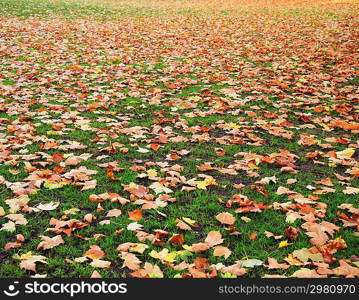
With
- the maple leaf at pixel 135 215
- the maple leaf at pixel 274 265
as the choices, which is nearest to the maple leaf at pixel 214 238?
the maple leaf at pixel 274 265

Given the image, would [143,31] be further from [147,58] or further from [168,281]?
[168,281]

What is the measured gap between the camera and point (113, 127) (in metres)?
4.86

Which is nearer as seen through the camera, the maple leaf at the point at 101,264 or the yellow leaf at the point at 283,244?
the maple leaf at the point at 101,264

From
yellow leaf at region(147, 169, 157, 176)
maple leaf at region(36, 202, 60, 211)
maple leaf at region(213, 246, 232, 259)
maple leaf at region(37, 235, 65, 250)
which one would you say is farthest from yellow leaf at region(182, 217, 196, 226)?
maple leaf at region(36, 202, 60, 211)

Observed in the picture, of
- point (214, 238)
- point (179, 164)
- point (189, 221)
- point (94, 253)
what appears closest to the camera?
point (94, 253)

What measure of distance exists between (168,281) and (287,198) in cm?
149

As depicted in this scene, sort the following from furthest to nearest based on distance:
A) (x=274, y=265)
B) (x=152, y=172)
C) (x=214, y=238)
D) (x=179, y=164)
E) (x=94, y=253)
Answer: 1. (x=179, y=164)
2. (x=152, y=172)
3. (x=214, y=238)
4. (x=94, y=253)
5. (x=274, y=265)

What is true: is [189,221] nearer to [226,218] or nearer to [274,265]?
[226,218]

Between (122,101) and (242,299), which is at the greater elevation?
(122,101)

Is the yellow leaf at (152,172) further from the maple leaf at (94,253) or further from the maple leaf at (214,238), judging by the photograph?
the maple leaf at (94,253)

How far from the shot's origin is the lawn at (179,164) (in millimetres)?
2650

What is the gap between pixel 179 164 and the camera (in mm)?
3969

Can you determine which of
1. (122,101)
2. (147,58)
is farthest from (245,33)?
(122,101)

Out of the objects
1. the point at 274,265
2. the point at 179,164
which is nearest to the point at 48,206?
the point at 179,164
